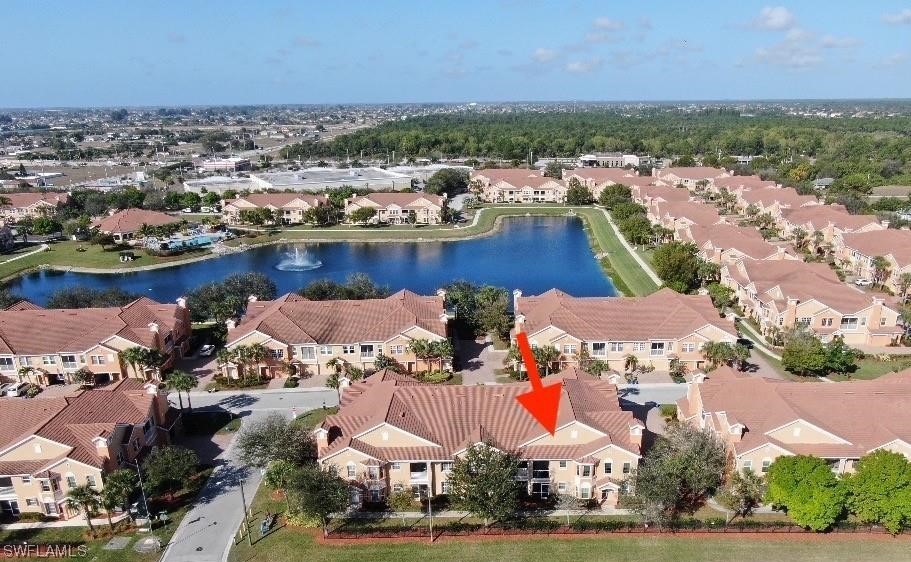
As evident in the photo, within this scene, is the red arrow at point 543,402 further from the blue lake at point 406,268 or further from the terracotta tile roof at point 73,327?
the blue lake at point 406,268

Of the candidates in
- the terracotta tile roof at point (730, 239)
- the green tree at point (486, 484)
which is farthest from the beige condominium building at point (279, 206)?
the green tree at point (486, 484)


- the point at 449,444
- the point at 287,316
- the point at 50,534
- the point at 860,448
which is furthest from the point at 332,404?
the point at 860,448

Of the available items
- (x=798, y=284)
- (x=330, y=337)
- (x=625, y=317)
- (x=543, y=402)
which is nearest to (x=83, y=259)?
(x=330, y=337)

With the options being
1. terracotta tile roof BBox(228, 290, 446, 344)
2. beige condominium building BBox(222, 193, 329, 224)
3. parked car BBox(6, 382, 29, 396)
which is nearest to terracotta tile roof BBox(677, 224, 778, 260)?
terracotta tile roof BBox(228, 290, 446, 344)

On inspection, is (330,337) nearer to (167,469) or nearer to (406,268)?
(167,469)

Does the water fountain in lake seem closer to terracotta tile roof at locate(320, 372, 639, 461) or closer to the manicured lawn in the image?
the manicured lawn

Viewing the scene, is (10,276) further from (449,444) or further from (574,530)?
(574,530)
